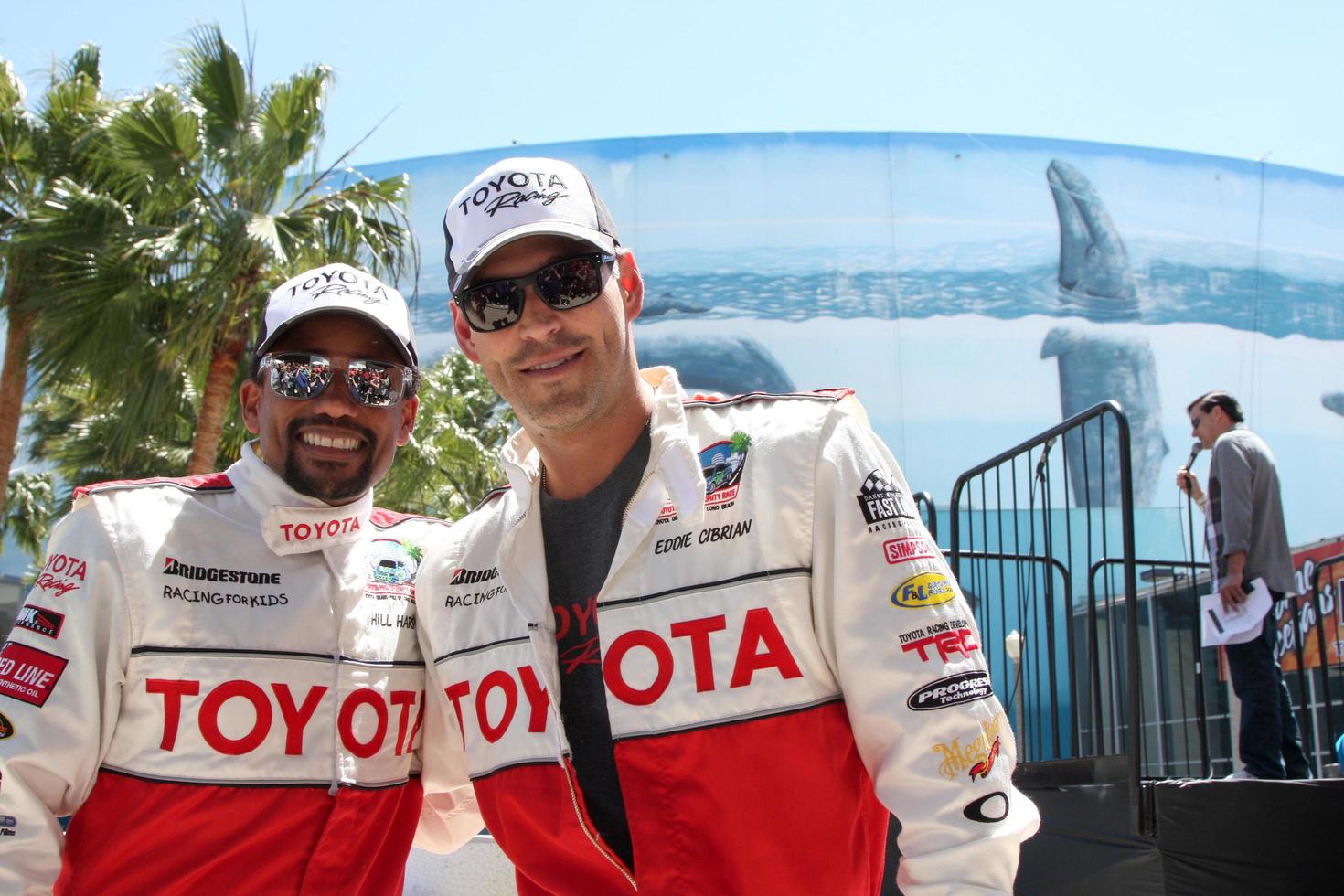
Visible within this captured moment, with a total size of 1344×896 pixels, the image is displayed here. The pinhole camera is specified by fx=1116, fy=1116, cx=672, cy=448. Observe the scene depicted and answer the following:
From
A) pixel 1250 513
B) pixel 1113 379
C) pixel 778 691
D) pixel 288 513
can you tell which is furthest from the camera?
pixel 1113 379

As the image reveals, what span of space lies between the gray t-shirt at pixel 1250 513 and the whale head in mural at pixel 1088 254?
913 inches

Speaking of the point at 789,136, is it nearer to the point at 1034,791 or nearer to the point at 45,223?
the point at 45,223

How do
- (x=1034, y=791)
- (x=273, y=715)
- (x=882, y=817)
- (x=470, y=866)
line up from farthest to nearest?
(x=1034, y=791) → (x=470, y=866) → (x=273, y=715) → (x=882, y=817)

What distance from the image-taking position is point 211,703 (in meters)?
2.45

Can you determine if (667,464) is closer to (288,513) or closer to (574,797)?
(574,797)

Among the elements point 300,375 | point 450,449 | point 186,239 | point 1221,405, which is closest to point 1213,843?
point 300,375

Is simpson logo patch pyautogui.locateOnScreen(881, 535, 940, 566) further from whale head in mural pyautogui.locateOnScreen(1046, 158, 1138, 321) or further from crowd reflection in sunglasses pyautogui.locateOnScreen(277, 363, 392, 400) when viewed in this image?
whale head in mural pyautogui.locateOnScreen(1046, 158, 1138, 321)

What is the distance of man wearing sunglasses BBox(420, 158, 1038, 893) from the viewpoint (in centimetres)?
188

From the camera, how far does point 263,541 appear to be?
8.74 feet

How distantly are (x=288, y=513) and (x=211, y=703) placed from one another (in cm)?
46

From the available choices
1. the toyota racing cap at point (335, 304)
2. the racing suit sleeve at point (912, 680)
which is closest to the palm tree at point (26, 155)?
the toyota racing cap at point (335, 304)

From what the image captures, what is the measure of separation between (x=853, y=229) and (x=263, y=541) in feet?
87.1

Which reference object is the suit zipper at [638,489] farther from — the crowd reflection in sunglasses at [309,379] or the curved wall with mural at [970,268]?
the curved wall with mural at [970,268]

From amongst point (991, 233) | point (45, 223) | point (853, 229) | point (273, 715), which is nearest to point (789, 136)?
point (853, 229)
